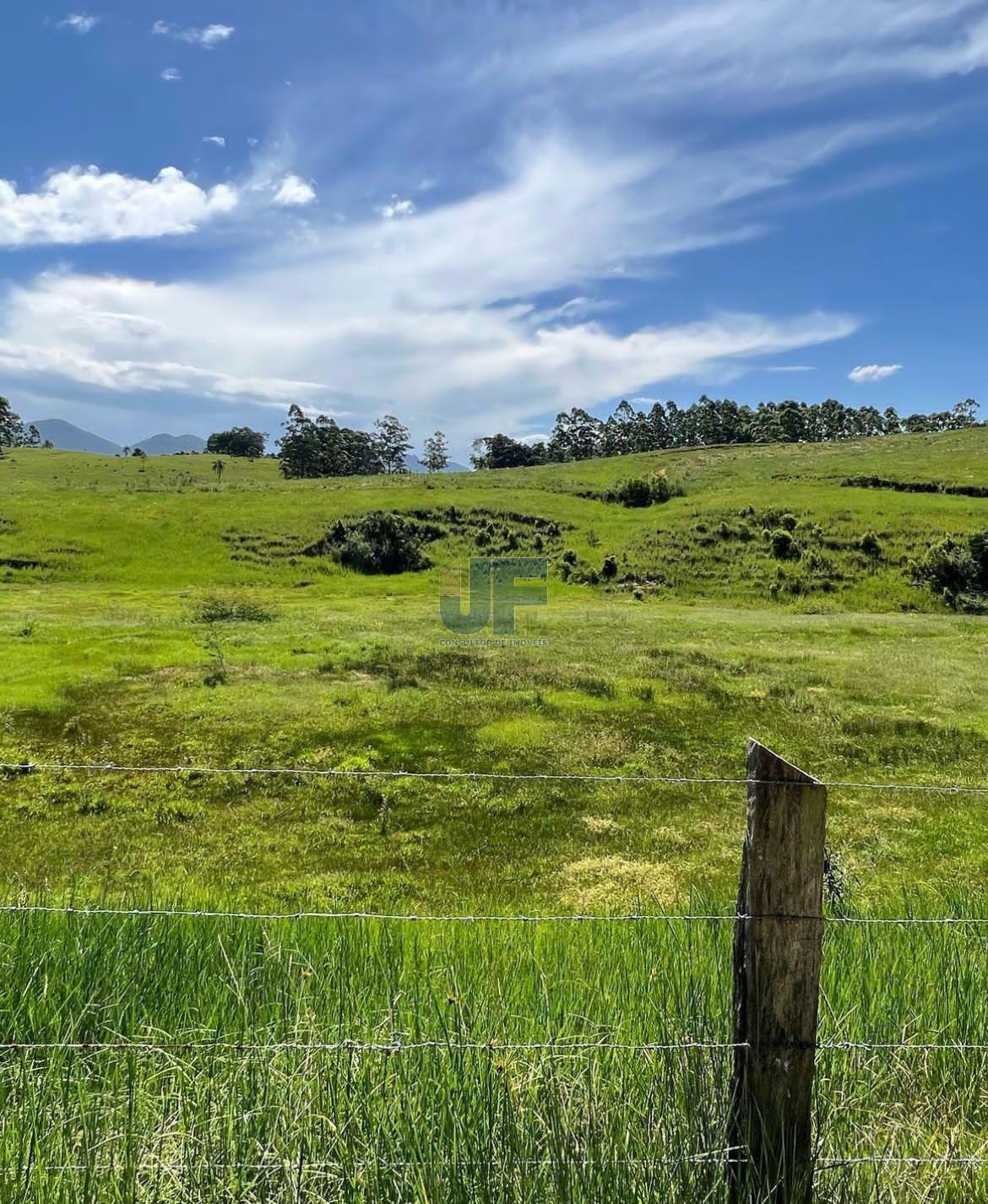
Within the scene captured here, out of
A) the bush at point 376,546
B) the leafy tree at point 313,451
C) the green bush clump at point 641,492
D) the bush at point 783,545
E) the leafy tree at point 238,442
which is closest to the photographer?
the bush at point 783,545

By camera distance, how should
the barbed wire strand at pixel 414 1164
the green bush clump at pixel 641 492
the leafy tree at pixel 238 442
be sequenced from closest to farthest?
the barbed wire strand at pixel 414 1164, the green bush clump at pixel 641 492, the leafy tree at pixel 238 442

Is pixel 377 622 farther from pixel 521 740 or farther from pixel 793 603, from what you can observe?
pixel 793 603

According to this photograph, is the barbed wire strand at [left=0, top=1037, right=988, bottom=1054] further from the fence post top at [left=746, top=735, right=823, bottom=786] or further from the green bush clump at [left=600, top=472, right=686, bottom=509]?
the green bush clump at [left=600, top=472, right=686, bottom=509]

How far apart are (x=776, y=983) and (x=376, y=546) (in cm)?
5827

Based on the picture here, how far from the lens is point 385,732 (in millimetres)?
18344

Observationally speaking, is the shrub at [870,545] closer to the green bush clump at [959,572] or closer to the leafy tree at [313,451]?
the green bush clump at [959,572]

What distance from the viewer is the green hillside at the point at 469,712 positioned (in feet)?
37.1

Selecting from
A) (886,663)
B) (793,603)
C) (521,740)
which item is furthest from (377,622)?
A: (793,603)

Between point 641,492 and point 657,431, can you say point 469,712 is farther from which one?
point 657,431

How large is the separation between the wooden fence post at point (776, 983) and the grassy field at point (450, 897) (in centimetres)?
32

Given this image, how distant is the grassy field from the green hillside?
13 centimetres

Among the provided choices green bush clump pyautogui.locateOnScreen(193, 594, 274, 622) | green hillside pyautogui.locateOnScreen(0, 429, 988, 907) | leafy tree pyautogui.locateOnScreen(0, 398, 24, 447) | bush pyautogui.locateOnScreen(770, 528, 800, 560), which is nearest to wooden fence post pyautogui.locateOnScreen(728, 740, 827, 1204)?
green hillside pyautogui.locateOnScreen(0, 429, 988, 907)

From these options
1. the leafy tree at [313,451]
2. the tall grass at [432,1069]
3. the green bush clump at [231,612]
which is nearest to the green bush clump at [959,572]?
the green bush clump at [231,612]

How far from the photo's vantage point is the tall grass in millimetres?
2957
